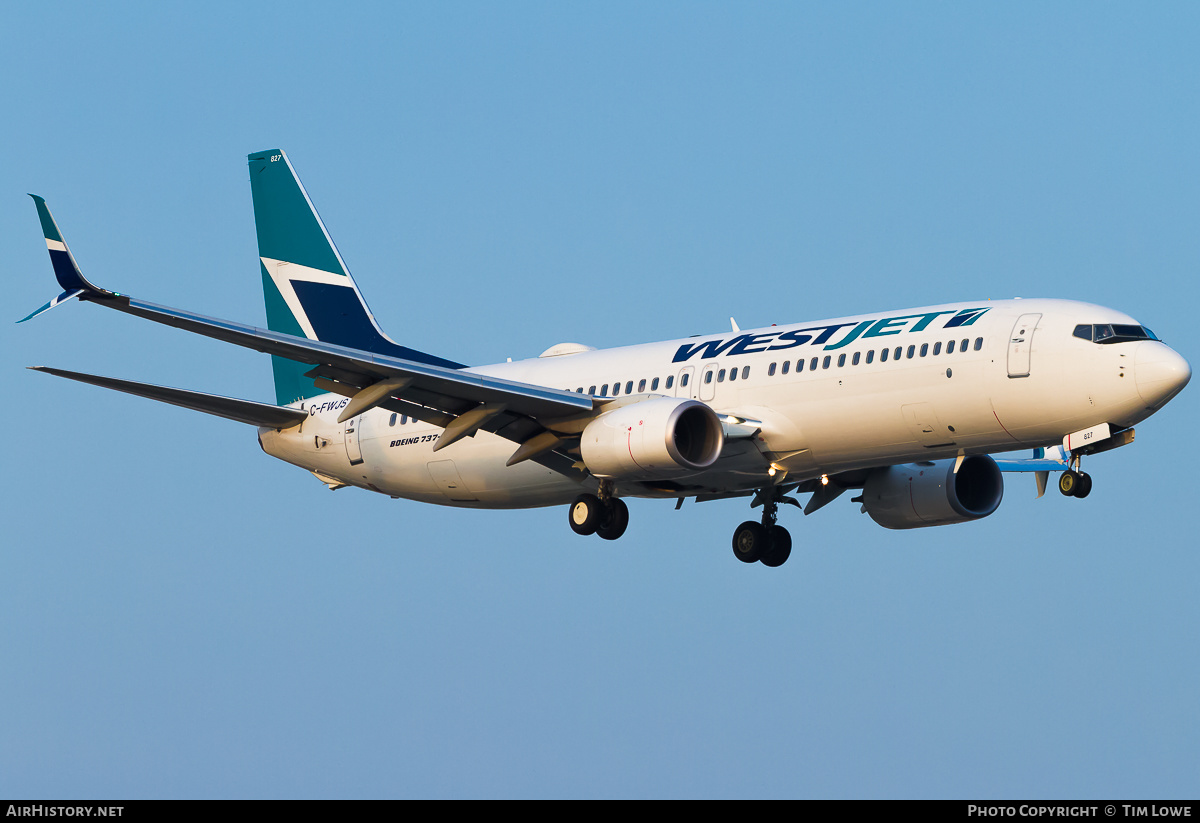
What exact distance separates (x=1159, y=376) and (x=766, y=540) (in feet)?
39.3

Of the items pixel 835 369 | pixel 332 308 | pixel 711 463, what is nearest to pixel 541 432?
pixel 711 463

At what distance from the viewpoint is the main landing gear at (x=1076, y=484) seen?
1375 inches

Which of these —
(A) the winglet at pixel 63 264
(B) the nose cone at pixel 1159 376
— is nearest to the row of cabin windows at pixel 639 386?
(B) the nose cone at pixel 1159 376

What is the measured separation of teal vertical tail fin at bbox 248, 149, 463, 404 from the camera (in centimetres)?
4756

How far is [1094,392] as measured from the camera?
3422cm

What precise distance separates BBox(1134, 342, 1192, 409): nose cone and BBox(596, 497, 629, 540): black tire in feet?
40.0

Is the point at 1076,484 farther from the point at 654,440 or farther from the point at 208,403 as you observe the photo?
the point at 208,403

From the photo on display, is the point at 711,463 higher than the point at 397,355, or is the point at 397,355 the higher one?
the point at 397,355

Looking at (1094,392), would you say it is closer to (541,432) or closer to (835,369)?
(835,369)

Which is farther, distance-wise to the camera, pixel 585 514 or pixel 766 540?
pixel 766 540

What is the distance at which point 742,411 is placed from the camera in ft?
125

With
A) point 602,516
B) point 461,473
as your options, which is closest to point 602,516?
point 602,516
